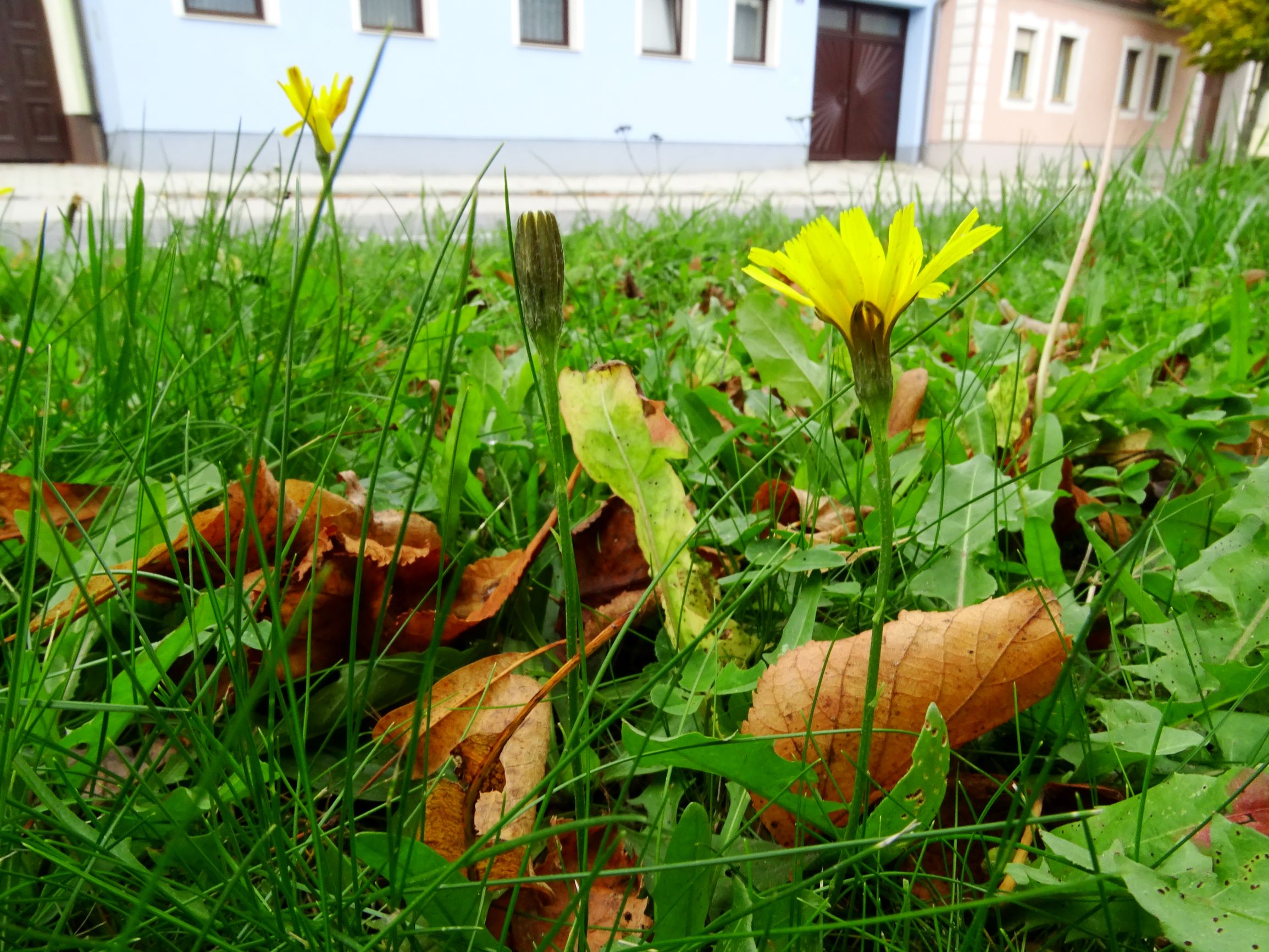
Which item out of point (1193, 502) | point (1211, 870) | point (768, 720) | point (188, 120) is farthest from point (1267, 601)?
point (188, 120)

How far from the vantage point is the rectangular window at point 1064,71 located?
17.7 m

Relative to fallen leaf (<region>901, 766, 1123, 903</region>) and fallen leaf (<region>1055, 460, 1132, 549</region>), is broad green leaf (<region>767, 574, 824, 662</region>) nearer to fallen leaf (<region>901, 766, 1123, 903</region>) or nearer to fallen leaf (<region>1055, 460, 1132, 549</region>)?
fallen leaf (<region>901, 766, 1123, 903</region>)

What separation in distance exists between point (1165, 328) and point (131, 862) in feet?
5.20

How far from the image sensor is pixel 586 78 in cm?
1246

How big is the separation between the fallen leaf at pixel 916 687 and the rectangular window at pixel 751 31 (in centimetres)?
1523

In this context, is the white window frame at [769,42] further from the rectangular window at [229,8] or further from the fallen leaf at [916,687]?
the fallen leaf at [916,687]

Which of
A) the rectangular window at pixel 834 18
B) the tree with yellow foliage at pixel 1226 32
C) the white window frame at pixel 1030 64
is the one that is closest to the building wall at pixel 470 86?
the rectangular window at pixel 834 18

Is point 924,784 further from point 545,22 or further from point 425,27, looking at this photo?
point 545,22

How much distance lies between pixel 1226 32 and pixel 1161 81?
18.4 ft

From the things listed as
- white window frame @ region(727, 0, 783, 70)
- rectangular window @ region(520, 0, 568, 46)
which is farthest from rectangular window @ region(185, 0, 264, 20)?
white window frame @ region(727, 0, 783, 70)

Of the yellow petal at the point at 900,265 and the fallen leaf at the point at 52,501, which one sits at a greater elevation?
the yellow petal at the point at 900,265

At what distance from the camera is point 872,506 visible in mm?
879

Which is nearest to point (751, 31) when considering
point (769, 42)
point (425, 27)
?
point (769, 42)

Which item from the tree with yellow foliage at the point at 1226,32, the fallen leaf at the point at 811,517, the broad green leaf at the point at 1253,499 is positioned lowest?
the fallen leaf at the point at 811,517
